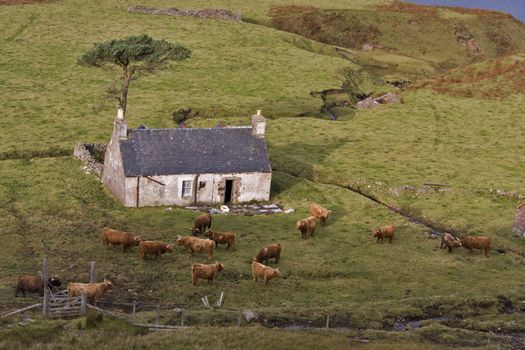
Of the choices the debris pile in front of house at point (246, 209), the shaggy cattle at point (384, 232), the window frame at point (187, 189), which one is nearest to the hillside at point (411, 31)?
the debris pile in front of house at point (246, 209)

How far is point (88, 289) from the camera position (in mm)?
37531

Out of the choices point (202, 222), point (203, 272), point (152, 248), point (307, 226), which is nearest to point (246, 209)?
point (202, 222)

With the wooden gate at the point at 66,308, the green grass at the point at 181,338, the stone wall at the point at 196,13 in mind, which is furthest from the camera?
the stone wall at the point at 196,13

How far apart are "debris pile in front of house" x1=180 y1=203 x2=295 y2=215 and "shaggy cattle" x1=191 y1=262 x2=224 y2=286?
13.3 metres

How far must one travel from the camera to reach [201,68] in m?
99.6

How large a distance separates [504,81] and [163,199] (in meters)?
60.2

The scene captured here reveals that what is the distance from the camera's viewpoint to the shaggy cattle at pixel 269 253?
45031 millimetres

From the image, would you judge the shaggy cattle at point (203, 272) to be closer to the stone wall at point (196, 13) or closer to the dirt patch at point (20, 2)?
the stone wall at point (196, 13)

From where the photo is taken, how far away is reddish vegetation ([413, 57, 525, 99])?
320 feet

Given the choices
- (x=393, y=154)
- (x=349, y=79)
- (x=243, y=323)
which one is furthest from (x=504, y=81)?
(x=243, y=323)

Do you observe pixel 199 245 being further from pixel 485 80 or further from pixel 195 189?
pixel 485 80

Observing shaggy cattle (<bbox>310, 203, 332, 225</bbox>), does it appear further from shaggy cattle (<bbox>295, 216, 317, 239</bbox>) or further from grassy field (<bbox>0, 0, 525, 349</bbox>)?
shaggy cattle (<bbox>295, 216, 317, 239</bbox>)

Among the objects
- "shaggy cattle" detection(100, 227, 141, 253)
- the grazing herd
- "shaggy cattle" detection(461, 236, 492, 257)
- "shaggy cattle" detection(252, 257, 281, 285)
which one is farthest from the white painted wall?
"shaggy cattle" detection(461, 236, 492, 257)

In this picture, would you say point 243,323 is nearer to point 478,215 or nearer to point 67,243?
point 67,243
